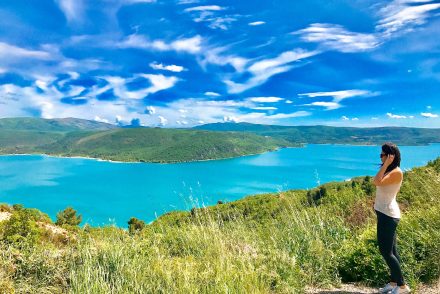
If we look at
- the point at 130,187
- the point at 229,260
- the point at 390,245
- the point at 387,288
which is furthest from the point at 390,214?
the point at 130,187

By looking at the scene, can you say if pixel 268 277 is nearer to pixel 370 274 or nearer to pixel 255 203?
pixel 370 274

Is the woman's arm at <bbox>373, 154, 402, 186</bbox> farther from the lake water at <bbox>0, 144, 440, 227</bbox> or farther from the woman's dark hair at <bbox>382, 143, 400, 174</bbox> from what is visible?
the lake water at <bbox>0, 144, 440, 227</bbox>

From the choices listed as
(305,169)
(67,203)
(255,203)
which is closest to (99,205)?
(67,203)

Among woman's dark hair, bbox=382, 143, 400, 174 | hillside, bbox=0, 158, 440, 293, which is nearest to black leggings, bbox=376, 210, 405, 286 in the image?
hillside, bbox=0, 158, 440, 293

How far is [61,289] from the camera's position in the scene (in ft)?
12.4

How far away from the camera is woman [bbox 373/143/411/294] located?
412 cm

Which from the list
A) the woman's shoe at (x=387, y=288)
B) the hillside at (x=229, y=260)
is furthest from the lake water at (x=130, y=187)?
the woman's shoe at (x=387, y=288)

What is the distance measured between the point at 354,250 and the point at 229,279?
240 cm

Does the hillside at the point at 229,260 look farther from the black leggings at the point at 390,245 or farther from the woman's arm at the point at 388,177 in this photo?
the woman's arm at the point at 388,177

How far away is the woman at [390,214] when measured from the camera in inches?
162

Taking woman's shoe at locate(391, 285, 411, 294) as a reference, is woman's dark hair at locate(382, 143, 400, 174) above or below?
above

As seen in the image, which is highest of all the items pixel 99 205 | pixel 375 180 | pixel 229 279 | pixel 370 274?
pixel 375 180

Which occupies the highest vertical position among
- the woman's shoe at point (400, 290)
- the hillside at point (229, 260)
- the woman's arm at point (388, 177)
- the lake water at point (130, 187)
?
the woman's arm at point (388, 177)

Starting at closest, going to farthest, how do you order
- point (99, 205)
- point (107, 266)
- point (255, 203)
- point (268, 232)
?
point (107, 266) → point (268, 232) → point (255, 203) → point (99, 205)
